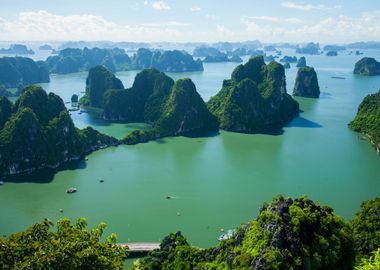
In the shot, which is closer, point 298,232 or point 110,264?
point 110,264

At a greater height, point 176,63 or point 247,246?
point 176,63

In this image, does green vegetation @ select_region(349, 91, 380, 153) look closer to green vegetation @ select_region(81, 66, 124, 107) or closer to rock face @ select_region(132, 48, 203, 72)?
green vegetation @ select_region(81, 66, 124, 107)

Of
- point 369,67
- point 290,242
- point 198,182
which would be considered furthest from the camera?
point 369,67

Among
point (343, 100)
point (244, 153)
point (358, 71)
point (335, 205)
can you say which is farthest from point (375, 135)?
point (358, 71)

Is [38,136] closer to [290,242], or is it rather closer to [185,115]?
[185,115]

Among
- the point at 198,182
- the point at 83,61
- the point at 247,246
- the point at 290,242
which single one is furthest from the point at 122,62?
the point at 290,242

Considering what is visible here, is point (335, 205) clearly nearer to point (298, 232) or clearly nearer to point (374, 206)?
point (374, 206)
